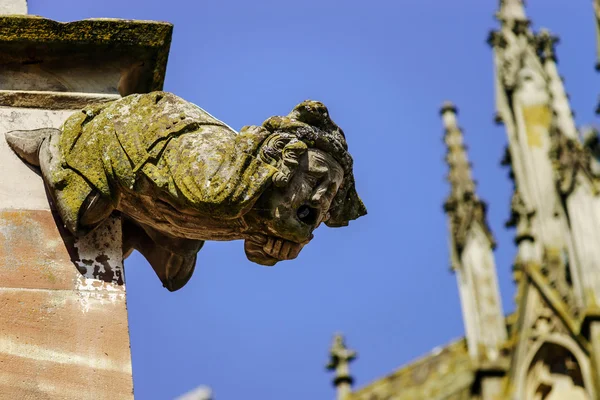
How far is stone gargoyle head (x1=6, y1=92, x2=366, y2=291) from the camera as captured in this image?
4039 mm

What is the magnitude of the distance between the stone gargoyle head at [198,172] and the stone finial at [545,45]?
37.7 m

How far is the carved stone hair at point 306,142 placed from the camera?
161 inches

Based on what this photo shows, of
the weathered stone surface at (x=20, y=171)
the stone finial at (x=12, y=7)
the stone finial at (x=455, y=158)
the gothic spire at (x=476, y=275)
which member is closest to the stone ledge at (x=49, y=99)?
the weathered stone surface at (x=20, y=171)

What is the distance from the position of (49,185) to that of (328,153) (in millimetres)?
777

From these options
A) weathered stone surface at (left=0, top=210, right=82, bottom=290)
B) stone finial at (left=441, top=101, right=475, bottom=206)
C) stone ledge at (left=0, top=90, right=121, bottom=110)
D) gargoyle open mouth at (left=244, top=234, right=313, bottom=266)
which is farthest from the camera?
stone finial at (left=441, top=101, right=475, bottom=206)


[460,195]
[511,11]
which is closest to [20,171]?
[460,195]

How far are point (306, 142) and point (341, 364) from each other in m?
34.6

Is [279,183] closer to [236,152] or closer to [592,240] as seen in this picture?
[236,152]

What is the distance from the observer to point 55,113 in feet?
14.5

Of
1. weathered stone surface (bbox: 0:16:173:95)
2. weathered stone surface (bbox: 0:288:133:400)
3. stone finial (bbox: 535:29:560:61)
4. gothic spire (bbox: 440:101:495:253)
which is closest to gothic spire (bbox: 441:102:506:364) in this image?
gothic spire (bbox: 440:101:495:253)

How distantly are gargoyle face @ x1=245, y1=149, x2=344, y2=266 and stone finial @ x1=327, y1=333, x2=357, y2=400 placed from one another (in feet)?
111

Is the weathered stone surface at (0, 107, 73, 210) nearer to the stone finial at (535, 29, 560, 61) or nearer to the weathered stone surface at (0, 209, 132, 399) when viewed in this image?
the weathered stone surface at (0, 209, 132, 399)

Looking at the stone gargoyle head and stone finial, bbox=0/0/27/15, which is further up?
stone finial, bbox=0/0/27/15

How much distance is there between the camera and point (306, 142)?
412cm
